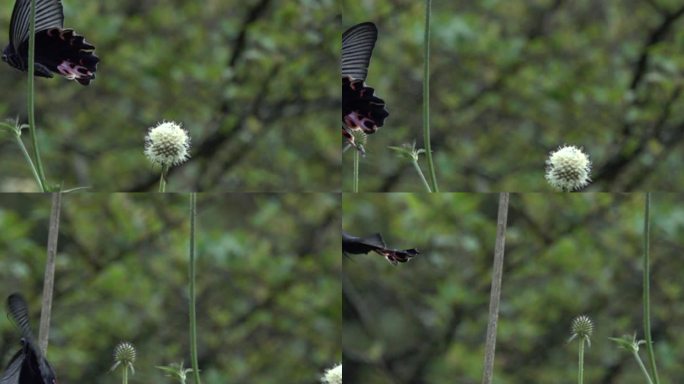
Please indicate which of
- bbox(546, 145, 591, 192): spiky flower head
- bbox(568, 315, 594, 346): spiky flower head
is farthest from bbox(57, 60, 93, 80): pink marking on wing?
bbox(568, 315, 594, 346): spiky flower head

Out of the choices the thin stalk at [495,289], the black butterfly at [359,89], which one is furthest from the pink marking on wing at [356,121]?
the thin stalk at [495,289]

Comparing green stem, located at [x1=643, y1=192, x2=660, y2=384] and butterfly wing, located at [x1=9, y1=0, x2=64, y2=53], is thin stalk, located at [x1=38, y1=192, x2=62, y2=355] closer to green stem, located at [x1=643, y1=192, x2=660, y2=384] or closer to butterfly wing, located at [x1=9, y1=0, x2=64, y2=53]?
butterfly wing, located at [x1=9, y1=0, x2=64, y2=53]

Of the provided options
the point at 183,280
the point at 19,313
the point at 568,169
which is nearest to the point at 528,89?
the point at 568,169

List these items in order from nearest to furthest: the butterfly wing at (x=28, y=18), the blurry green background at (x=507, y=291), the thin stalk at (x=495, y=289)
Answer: the thin stalk at (x=495, y=289) → the butterfly wing at (x=28, y=18) → the blurry green background at (x=507, y=291)

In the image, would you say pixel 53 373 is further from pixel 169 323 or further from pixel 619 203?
pixel 619 203

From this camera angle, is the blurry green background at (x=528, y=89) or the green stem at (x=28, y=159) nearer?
the green stem at (x=28, y=159)

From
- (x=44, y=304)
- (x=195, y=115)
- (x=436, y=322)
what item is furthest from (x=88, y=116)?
(x=436, y=322)

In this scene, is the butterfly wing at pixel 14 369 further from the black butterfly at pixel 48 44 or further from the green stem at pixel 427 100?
the green stem at pixel 427 100
